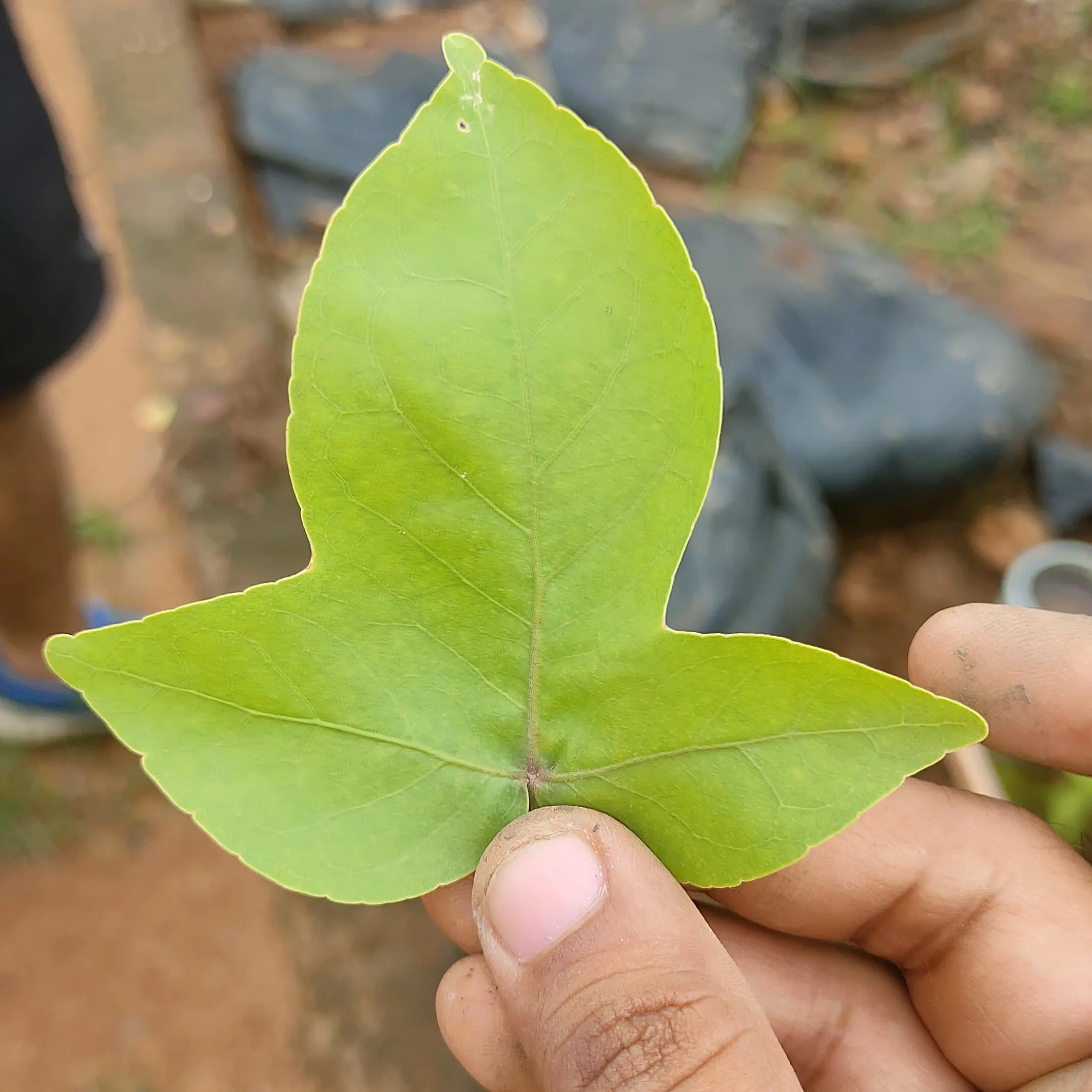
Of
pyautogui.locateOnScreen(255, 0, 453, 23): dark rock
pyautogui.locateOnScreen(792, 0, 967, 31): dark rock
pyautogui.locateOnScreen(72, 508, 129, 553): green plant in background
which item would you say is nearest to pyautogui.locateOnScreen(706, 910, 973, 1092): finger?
pyautogui.locateOnScreen(72, 508, 129, 553): green plant in background

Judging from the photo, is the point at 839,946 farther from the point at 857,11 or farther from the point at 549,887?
the point at 857,11

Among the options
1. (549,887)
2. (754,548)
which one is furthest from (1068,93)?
(549,887)

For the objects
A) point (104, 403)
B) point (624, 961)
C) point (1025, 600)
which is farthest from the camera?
point (104, 403)

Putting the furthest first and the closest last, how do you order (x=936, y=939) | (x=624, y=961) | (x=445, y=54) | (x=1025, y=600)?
(x=1025, y=600), (x=936, y=939), (x=624, y=961), (x=445, y=54)

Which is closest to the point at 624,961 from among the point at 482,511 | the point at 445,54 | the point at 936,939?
the point at 482,511

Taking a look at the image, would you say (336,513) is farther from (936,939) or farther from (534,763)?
(936,939)

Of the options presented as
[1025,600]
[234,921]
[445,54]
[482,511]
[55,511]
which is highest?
[445,54]

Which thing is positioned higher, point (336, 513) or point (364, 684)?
point (336, 513)

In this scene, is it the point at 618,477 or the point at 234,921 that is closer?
the point at 618,477
